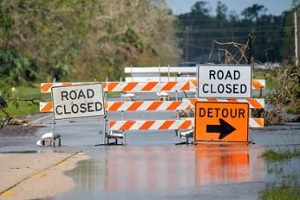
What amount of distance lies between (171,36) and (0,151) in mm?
72863

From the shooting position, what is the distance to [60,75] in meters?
70.4

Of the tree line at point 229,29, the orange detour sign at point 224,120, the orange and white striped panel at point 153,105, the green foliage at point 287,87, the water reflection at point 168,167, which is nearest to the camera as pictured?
the water reflection at point 168,167

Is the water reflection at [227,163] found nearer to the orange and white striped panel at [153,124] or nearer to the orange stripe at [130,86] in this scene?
the orange and white striped panel at [153,124]

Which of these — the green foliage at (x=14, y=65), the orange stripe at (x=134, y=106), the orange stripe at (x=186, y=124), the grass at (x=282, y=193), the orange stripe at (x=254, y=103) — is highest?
the orange stripe at (x=254, y=103)

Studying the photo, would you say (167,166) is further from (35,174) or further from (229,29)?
(229,29)

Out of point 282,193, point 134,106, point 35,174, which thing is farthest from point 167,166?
point 134,106

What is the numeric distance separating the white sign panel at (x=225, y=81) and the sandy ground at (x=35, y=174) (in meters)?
2.84

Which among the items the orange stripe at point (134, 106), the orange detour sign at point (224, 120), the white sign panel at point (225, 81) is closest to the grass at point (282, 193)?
the orange detour sign at point (224, 120)

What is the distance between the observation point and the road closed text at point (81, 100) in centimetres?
2144

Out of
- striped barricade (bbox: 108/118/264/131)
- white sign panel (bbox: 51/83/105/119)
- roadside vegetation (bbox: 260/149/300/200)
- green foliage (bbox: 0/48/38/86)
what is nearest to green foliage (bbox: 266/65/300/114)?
striped barricade (bbox: 108/118/264/131)

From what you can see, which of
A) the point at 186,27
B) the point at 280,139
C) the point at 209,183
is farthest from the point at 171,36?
the point at 209,183

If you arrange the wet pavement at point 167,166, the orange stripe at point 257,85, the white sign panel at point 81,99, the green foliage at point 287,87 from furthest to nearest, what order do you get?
the green foliage at point 287,87 < the orange stripe at point 257,85 < the white sign panel at point 81,99 < the wet pavement at point 167,166

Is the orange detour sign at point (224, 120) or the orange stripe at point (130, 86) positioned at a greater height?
the orange stripe at point (130, 86)

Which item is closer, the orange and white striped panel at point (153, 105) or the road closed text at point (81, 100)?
the road closed text at point (81, 100)
